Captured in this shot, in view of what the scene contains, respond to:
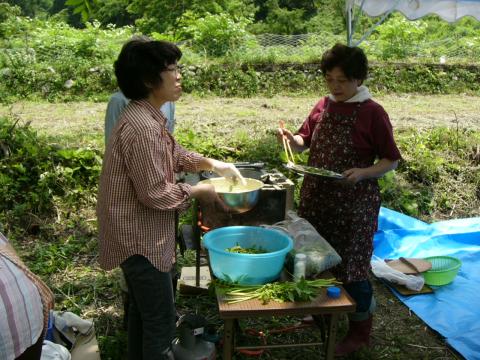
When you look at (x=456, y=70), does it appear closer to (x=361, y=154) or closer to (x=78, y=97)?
(x=78, y=97)

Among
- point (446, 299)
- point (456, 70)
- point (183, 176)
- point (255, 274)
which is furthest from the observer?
point (456, 70)

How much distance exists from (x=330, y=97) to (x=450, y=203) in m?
3.44

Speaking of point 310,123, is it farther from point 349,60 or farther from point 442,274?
point 442,274

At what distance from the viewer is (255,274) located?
2.08 m

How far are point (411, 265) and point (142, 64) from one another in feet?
9.23

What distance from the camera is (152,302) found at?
2105mm

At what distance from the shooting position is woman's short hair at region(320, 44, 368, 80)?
8.30 feet

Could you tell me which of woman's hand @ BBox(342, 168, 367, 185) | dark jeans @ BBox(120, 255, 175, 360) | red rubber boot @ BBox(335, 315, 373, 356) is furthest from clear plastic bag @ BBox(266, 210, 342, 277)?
red rubber boot @ BBox(335, 315, 373, 356)

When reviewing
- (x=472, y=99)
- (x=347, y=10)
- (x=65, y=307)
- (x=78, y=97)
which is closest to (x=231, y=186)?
(x=65, y=307)

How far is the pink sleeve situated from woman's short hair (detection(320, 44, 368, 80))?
0.35m

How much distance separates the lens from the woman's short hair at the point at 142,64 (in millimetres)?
1968

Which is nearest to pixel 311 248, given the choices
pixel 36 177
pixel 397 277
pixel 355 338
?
pixel 355 338

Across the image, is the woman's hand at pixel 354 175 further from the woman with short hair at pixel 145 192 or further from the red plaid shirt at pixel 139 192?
the red plaid shirt at pixel 139 192

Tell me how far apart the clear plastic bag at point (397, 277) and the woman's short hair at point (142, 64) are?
2.58m
